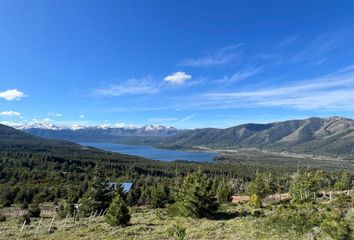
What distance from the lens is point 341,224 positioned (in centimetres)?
1612

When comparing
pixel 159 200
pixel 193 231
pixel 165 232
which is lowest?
pixel 159 200

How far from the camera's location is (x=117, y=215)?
28094 millimetres

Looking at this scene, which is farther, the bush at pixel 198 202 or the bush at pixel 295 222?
the bush at pixel 198 202

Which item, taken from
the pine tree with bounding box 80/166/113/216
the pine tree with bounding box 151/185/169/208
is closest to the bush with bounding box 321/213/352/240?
the pine tree with bounding box 80/166/113/216

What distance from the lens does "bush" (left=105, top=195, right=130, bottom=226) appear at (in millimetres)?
28005

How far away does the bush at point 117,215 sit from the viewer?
→ 91.9ft

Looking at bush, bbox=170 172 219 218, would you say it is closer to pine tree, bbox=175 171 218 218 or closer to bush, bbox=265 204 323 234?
pine tree, bbox=175 171 218 218

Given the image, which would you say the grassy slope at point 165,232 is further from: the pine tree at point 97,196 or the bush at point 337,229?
the pine tree at point 97,196

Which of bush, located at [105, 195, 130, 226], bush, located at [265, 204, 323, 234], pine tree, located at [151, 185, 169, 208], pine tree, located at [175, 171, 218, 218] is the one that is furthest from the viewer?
pine tree, located at [151, 185, 169, 208]

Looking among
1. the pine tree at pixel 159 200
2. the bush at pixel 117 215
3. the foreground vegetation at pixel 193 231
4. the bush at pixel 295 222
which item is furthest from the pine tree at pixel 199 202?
the pine tree at pixel 159 200

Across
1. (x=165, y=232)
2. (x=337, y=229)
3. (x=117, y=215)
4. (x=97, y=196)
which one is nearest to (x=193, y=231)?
(x=165, y=232)

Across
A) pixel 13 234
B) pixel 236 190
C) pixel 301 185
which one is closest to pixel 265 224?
pixel 13 234

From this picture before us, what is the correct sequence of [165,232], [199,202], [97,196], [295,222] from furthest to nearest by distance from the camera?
[97,196]
[199,202]
[165,232]
[295,222]

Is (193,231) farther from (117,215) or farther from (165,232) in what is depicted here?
(117,215)
